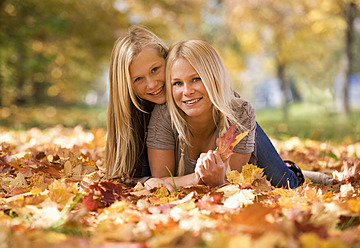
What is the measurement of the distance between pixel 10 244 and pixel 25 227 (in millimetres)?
206

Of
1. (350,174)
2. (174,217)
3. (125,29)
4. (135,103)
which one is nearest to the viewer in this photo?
(174,217)

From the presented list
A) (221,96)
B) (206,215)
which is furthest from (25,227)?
(221,96)

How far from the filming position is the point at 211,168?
167cm

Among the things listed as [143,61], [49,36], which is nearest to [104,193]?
[143,61]

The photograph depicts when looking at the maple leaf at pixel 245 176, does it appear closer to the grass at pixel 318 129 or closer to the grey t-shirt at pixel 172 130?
the grey t-shirt at pixel 172 130

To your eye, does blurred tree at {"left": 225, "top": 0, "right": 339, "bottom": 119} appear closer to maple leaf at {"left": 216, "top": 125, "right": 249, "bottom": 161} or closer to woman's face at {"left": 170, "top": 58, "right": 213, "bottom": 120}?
woman's face at {"left": 170, "top": 58, "right": 213, "bottom": 120}

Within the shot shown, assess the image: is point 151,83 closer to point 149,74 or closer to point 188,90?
point 149,74

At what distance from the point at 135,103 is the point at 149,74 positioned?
21 centimetres

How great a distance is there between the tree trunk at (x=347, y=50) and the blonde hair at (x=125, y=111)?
795 cm

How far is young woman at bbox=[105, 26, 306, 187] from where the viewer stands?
2346 millimetres

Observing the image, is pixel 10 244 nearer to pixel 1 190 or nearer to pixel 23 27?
pixel 1 190

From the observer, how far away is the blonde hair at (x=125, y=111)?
2354 millimetres

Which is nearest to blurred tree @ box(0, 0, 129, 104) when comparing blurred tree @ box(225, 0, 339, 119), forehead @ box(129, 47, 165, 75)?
blurred tree @ box(225, 0, 339, 119)

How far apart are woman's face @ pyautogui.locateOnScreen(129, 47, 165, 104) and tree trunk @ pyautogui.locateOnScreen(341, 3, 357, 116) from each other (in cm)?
793
